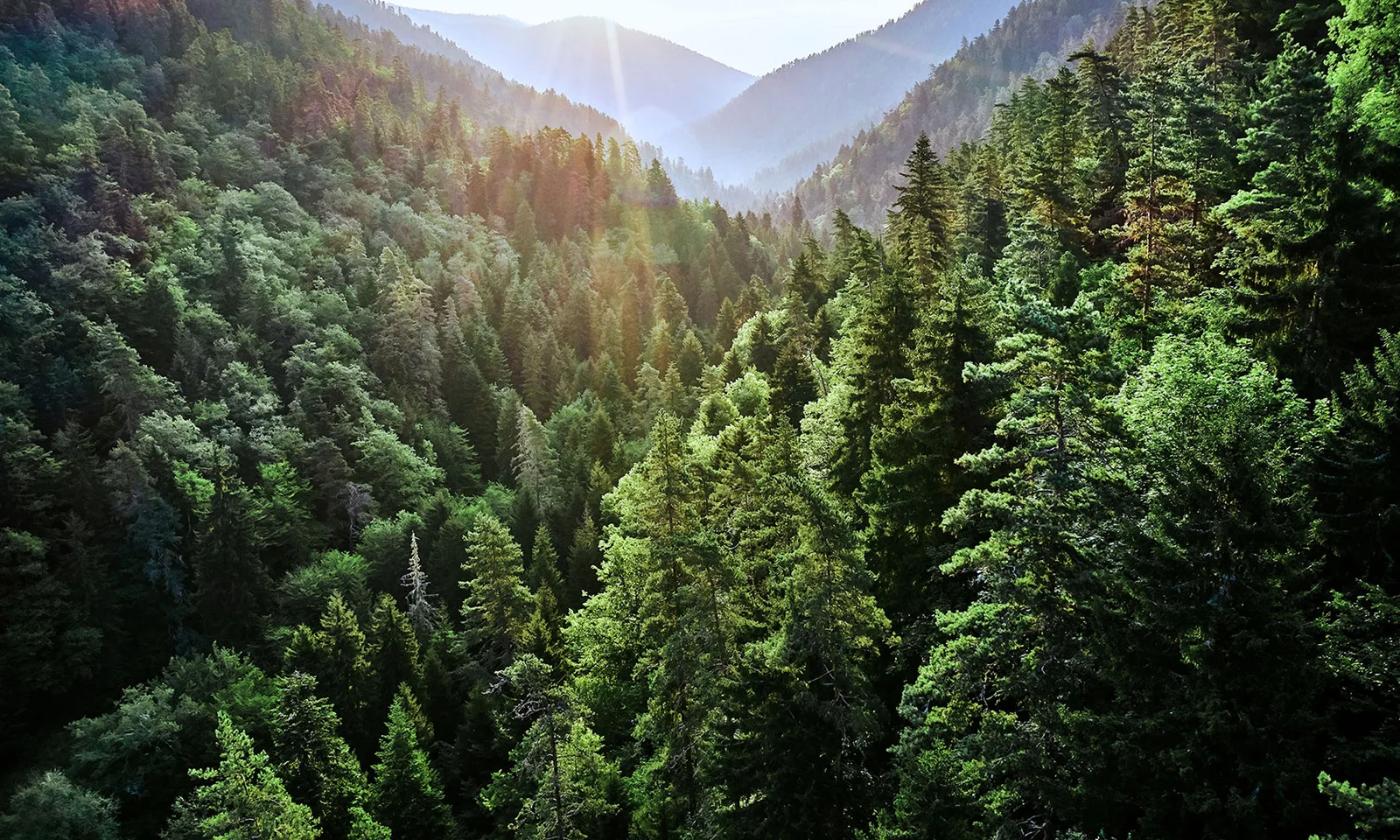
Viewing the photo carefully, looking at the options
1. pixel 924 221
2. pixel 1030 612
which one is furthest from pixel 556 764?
pixel 924 221

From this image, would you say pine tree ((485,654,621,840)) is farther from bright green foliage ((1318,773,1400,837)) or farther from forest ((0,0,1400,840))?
bright green foliage ((1318,773,1400,837))

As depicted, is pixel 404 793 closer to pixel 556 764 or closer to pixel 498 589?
pixel 498 589

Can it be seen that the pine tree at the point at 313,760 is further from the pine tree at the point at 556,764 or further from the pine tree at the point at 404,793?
the pine tree at the point at 556,764

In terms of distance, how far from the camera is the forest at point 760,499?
39.0ft

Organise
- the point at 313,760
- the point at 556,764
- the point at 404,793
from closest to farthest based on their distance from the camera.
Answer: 1. the point at 556,764
2. the point at 404,793
3. the point at 313,760

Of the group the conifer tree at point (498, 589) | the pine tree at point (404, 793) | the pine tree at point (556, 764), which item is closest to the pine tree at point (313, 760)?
the pine tree at point (404, 793)

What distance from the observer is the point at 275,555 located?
57.5 metres

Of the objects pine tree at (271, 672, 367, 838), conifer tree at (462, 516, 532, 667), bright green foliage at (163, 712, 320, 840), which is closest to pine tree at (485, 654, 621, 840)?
bright green foliage at (163, 712, 320, 840)

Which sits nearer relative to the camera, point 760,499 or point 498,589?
point 760,499

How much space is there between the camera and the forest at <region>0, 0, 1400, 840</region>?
11898 mm

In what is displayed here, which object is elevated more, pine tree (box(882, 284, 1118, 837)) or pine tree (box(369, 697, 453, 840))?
pine tree (box(882, 284, 1118, 837))

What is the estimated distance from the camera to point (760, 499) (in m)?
26.3

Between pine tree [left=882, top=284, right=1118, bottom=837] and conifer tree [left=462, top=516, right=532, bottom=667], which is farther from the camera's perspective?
conifer tree [left=462, top=516, right=532, bottom=667]

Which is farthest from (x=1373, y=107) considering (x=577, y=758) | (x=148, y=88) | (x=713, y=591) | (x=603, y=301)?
(x=148, y=88)
